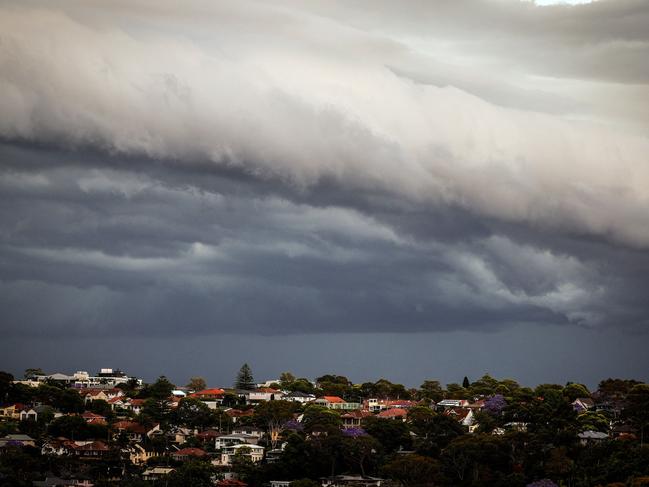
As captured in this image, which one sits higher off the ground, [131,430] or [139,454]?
[131,430]

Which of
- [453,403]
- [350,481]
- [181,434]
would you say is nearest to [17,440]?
[181,434]

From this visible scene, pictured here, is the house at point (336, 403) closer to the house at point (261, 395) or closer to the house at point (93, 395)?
the house at point (261, 395)

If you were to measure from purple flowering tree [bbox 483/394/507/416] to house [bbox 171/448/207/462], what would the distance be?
31.4m

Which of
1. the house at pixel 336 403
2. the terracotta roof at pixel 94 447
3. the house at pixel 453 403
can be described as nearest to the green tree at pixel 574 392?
the house at pixel 453 403

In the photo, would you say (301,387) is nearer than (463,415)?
No

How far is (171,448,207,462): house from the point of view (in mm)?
124438

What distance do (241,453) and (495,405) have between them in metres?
28.8

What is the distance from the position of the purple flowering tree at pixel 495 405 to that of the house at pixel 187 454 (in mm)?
31356

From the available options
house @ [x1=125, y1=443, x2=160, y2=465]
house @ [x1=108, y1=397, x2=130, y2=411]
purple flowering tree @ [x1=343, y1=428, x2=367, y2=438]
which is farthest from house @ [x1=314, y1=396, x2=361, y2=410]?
house @ [x1=125, y1=443, x2=160, y2=465]

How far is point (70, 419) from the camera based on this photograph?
130750 mm

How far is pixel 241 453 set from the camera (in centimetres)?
12381

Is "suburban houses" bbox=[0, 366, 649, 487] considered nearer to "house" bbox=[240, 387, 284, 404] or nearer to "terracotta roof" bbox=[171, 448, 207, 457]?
"terracotta roof" bbox=[171, 448, 207, 457]

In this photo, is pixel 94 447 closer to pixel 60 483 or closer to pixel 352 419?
pixel 60 483

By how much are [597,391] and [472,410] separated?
2467 cm
